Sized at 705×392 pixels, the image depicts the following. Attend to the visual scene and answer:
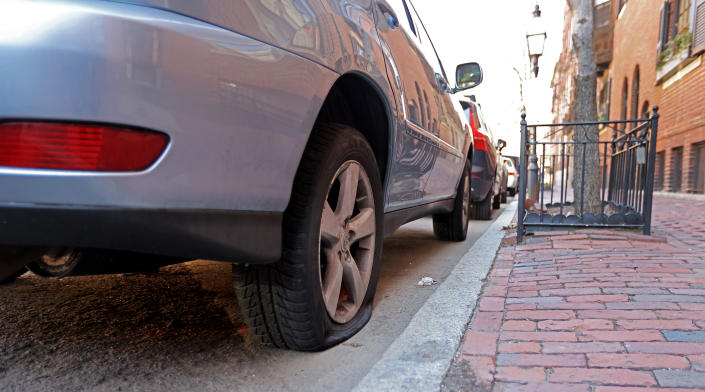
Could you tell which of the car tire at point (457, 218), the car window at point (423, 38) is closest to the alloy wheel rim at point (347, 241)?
the car window at point (423, 38)

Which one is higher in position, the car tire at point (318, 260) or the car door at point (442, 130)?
the car door at point (442, 130)

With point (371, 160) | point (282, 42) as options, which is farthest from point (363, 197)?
point (282, 42)

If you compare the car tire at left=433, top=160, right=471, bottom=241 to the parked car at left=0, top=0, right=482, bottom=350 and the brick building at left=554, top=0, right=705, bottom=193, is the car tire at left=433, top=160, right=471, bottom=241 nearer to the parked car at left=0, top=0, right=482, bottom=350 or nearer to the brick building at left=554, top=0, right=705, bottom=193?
the parked car at left=0, top=0, right=482, bottom=350

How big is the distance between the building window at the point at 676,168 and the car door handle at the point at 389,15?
13052mm

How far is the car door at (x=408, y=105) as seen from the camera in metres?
2.50

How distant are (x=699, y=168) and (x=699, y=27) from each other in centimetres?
318

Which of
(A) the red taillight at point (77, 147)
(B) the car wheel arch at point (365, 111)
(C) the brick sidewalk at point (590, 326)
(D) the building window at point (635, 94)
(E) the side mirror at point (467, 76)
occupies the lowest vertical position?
(C) the brick sidewalk at point (590, 326)

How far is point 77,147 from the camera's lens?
1.13 m

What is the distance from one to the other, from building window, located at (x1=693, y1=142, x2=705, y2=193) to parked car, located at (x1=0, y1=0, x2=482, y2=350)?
12093mm

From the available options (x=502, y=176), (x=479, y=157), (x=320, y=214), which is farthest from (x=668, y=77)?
(x=320, y=214)

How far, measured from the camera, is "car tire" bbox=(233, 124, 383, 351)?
1.73m

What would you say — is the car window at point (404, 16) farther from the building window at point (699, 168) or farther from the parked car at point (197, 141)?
the building window at point (699, 168)

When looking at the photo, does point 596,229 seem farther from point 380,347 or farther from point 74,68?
point 74,68

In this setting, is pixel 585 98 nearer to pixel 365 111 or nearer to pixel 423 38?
pixel 423 38
